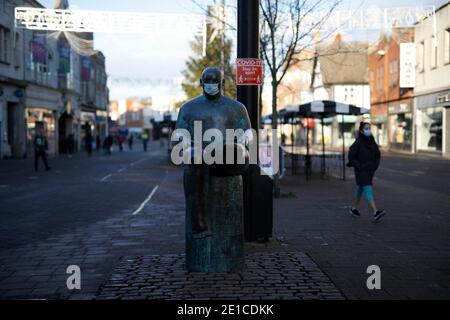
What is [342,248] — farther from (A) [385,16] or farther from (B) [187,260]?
(A) [385,16]

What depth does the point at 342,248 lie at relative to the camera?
279 inches

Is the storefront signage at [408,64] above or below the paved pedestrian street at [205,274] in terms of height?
above

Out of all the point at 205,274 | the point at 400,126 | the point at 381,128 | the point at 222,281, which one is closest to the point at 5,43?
the point at 400,126

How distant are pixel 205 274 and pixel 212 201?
74 cm

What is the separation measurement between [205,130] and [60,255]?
2.64 meters

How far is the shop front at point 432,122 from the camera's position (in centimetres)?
3312

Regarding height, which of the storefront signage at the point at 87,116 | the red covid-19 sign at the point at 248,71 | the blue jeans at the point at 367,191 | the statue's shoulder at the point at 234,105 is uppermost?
Answer: the storefront signage at the point at 87,116

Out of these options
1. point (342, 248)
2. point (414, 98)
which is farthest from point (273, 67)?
point (414, 98)

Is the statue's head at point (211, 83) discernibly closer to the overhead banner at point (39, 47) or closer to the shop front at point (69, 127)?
the overhead banner at point (39, 47)

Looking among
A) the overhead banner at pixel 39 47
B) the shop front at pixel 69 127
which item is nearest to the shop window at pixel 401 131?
the shop front at pixel 69 127

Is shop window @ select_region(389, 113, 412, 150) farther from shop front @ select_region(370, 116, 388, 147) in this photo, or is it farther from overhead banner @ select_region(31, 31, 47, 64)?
overhead banner @ select_region(31, 31, 47, 64)

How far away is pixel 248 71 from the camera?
706 centimetres

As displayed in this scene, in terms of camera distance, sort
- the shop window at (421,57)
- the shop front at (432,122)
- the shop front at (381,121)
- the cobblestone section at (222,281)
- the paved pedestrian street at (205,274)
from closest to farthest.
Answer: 1. the cobblestone section at (222,281)
2. the paved pedestrian street at (205,274)
3. the shop front at (432,122)
4. the shop window at (421,57)
5. the shop front at (381,121)

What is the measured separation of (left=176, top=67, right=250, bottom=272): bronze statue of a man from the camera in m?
5.59
